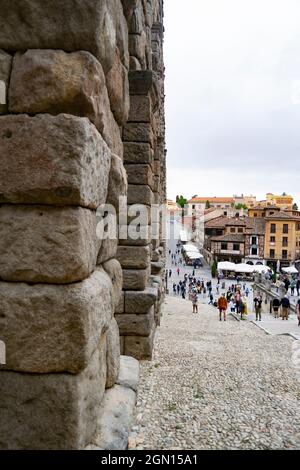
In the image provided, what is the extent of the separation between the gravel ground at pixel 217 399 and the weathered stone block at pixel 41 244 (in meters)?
2.50

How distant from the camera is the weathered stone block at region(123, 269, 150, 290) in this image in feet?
20.4

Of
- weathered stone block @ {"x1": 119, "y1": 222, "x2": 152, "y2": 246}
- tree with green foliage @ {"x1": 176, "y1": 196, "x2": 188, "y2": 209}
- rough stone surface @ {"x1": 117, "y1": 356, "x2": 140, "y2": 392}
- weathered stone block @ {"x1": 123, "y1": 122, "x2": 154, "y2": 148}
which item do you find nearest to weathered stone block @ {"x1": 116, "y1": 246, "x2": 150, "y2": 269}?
weathered stone block @ {"x1": 119, "y1": 222, "x2": 152, "y2": 246}

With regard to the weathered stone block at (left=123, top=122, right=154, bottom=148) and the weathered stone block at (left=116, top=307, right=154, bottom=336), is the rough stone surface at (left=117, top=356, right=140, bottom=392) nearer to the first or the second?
the weathered stone block at (left=116, top=307, right=154, bottom=336)

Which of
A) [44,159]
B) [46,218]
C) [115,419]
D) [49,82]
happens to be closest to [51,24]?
[49,82]

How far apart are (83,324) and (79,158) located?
0.84 metres

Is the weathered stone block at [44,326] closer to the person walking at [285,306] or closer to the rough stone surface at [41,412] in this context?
the rough stone surface at [41,412]

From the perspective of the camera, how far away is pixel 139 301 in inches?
243

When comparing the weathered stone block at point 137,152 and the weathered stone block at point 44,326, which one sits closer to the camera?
the weathered stone block at point 44,326

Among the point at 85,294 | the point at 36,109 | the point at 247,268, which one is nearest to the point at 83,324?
the point at 85,294

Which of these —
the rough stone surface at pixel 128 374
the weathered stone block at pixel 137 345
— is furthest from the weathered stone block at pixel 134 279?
the rough stone surface at pixel 128 374

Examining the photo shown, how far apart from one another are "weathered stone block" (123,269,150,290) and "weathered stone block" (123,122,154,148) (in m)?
2.22

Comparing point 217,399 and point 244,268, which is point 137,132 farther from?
point 244,268

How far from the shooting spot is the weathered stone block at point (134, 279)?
621cm
